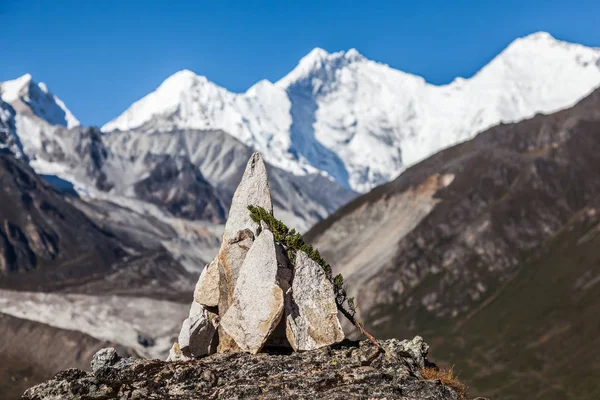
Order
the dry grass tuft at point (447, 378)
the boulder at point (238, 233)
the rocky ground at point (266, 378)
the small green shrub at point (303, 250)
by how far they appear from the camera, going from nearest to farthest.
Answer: the rocky ground at point (266, 378), the dry grass tuft at point (447, 378), the small green shrub at point (303, 250), the boulder at point (238, 233)

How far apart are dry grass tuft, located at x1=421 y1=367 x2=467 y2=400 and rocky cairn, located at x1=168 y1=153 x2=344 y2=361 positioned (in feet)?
13.1

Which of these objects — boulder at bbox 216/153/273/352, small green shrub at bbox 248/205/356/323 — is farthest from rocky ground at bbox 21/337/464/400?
boulder at bbox 216/153/273/352

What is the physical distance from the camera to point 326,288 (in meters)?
39.7

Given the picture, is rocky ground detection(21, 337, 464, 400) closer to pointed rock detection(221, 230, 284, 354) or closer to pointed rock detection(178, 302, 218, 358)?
pointed rock detection(221, 230, 284, 354)

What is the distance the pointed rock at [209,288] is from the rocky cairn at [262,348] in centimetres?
5

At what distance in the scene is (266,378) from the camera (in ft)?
116

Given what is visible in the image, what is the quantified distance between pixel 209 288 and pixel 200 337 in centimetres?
242

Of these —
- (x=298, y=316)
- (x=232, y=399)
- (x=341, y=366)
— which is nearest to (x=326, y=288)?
(x=298, y=316)

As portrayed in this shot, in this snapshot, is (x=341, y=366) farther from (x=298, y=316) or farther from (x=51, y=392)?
(x=51, y=392)

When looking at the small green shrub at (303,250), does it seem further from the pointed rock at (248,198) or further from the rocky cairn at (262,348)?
the pointed rock at (248,198)

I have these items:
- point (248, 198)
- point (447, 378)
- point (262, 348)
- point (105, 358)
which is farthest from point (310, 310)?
point (105, 358)

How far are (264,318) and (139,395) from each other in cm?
674

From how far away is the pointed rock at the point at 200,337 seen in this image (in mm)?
40906

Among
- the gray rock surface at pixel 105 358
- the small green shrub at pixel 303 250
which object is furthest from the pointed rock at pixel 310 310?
the gray rock surface at pixel 105 358
